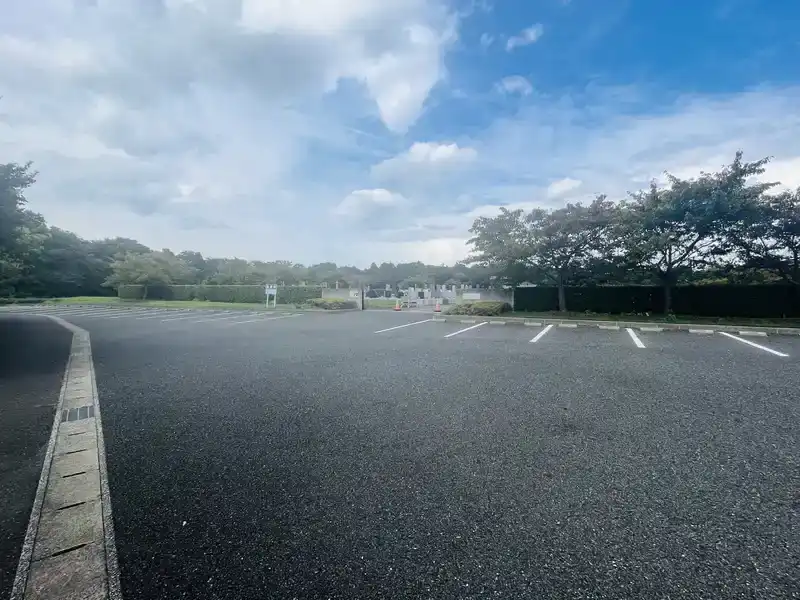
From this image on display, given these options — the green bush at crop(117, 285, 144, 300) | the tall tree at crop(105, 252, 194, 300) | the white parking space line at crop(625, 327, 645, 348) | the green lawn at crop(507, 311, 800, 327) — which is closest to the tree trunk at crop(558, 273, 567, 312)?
the green lawn at crop(507, 311, 800, 327)

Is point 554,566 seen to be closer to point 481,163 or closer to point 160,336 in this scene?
point 160,336

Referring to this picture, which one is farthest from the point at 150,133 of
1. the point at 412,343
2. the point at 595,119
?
the point at 595,119

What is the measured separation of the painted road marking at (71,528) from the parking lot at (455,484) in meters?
0.07

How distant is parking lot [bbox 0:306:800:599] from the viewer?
4.23ft

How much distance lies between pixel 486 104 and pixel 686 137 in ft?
15.7

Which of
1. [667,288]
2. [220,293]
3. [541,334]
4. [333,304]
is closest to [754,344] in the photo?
[541,334]

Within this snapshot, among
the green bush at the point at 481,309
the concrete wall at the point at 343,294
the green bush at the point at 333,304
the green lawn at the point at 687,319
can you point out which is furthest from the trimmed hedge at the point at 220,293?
the green lawn at the point at 687,319

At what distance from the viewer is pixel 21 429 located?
106 inches

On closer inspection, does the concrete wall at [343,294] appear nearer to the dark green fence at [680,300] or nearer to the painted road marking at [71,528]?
the dark green fence at [680,300]

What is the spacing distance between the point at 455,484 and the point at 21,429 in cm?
318

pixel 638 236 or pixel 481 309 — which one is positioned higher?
pixel 638 236

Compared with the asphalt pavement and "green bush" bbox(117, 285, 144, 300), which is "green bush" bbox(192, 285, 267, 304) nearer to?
"green bush" bbox(117, 285, 144, 300)

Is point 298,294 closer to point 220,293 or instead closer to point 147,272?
point 220,293

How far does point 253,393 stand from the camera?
3641 mm
